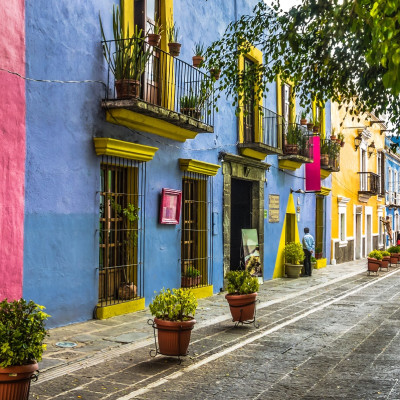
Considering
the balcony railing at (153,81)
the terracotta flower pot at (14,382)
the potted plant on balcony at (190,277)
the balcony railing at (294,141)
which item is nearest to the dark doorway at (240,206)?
the balcony railing at (294,141)

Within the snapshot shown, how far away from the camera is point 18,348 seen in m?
4.64

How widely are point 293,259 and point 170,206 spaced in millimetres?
7444

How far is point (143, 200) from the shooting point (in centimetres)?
1071

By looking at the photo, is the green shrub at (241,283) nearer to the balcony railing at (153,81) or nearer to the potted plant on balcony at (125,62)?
the balcony railing at (153,81)

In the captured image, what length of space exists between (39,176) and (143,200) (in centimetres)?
279

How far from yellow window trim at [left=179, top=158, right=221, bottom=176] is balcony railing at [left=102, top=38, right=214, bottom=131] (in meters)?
0.91

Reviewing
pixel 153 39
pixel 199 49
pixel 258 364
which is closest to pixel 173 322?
pixel 258 364

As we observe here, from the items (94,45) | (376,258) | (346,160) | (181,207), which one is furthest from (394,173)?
(94,45)

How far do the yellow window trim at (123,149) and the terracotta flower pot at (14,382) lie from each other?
17.1 feet

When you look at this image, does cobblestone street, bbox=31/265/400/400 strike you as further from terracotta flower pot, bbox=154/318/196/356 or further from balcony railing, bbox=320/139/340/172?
balcony railing, bbox=320/139/340/172

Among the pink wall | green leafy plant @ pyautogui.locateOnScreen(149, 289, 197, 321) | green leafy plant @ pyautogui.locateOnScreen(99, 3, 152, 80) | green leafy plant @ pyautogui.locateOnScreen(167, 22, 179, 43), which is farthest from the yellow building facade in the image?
green leafy plant @ pyautogui.locateOnScreen(149, 289, 197, 321)

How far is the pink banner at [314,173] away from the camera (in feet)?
65.6

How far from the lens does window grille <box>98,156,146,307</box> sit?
9.90 m

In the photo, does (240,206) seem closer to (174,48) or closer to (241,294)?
(174,48)
